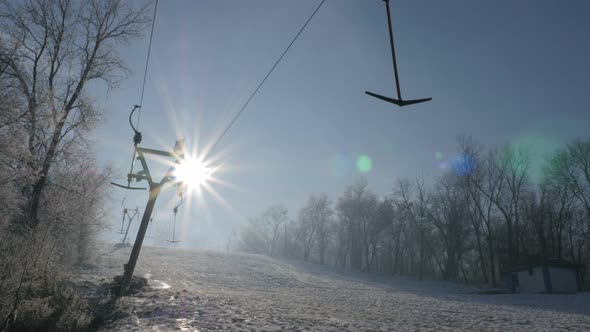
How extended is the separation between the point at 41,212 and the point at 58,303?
1000 centimetres

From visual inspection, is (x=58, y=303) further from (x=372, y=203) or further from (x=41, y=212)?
(x=372, y=203)

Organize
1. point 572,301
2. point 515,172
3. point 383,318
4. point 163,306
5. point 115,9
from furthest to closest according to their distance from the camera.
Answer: point 515,172 → point 572,301 → point 115,9 → point 383,318 → point 163,306

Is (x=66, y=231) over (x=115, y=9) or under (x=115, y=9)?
under

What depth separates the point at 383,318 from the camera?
13.6 meters

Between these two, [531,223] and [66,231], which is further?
→ [531,223]

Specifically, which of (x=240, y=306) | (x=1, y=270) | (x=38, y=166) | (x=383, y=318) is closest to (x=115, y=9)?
(x=38, y=166)

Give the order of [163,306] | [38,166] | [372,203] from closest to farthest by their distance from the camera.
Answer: [163,306] < [38,166] < [372,203]

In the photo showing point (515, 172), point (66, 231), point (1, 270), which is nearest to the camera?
point (1, 270)

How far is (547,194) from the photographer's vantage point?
156 feet

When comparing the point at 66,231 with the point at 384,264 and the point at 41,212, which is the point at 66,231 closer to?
the point at 41,212

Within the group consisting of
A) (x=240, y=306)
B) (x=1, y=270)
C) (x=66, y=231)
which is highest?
(x=66, y=231)

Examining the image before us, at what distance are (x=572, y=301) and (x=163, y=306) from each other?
2873cm

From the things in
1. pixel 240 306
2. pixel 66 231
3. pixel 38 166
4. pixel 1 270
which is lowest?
pixel 240 306

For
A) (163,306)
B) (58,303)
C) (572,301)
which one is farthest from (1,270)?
(572,301)
